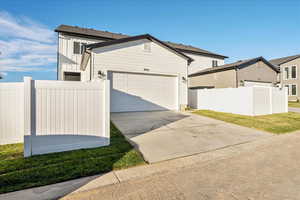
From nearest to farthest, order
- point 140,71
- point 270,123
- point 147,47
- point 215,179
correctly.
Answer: point 215,179 < point 270,123 < point 140,71 < point 147,47

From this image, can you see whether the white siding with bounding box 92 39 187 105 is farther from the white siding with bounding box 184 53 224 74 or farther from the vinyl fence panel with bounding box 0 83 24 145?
the white siding with bounding box 184 53 224 74

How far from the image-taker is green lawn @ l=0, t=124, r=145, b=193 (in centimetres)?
242

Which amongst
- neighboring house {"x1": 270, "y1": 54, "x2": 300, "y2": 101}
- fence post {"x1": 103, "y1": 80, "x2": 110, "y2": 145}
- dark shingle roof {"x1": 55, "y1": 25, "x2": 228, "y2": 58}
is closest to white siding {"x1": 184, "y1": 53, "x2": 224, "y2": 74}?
dark shingle roof {"x1": 55, "y1": 25, "x2": 228, "y2": 58}

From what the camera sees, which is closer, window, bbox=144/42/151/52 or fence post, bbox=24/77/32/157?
fence post, bbox=24/77/32/157

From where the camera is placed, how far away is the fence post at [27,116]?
3.26 m

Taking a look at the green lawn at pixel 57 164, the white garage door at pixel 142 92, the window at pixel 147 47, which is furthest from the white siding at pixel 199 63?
the green lawn at pixel 57 164

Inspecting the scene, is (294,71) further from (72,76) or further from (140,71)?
(72,76)

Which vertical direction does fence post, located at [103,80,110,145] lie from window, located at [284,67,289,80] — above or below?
below

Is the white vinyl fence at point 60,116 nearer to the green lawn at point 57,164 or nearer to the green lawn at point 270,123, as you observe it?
the green lawn at point 57,164

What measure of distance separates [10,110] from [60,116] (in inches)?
70.1

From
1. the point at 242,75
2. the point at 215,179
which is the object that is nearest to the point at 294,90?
the point at 242,75

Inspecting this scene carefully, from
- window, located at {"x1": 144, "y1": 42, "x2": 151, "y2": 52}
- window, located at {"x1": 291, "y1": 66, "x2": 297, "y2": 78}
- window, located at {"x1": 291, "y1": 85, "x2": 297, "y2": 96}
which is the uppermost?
window, located at {"x1": 291, "y1": 66, "x2": 297, "y2": 78}

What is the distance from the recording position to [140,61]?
10.0 metres

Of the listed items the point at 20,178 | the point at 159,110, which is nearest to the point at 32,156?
the point at 20,178
